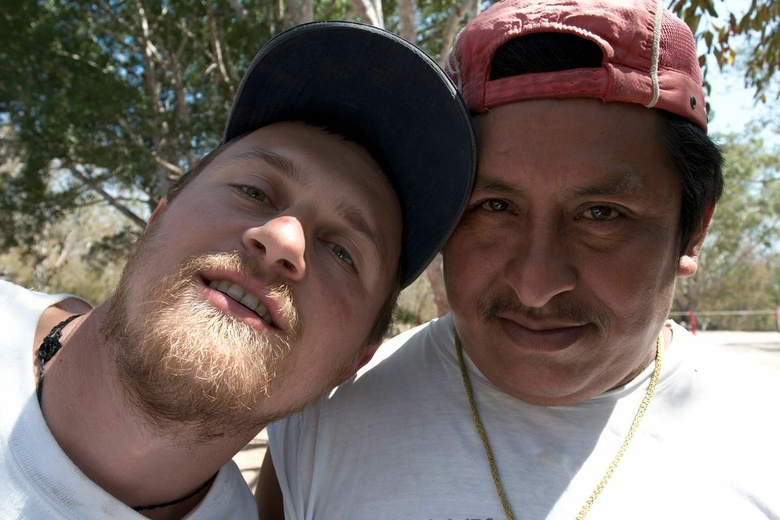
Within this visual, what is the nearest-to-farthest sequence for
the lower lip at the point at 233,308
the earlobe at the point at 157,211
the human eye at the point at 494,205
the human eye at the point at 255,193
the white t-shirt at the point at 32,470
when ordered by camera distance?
the white t-shirt at the point at 32,470 < the lower lip at the point at 233,308 < the human eye at the point at 494,205 < the human eye at the point at 255,193 < the earlobe at the point at 157,211

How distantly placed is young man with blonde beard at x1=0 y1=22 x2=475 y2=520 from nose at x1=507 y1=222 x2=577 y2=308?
0.85ft

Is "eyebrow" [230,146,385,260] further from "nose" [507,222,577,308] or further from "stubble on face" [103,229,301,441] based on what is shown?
"nose" [507,222,577,308]

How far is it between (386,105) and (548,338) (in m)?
0.92

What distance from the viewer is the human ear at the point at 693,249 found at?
1666 millimetres

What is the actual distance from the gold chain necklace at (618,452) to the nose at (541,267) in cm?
36

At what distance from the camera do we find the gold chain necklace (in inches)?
56.9

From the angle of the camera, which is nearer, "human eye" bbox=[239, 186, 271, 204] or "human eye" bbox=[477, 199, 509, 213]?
"human eye" bbox=[477, 199, 509, 213]

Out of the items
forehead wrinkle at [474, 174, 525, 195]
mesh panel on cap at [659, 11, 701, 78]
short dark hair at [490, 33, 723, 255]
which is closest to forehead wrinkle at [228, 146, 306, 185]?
forehead wrinkle at [474, 174, 525, 195]

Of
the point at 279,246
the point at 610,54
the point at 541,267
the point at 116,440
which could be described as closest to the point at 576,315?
the point at 541,267

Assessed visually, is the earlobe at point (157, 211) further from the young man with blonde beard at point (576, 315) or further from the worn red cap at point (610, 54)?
the worn red cap at point (610, 54)

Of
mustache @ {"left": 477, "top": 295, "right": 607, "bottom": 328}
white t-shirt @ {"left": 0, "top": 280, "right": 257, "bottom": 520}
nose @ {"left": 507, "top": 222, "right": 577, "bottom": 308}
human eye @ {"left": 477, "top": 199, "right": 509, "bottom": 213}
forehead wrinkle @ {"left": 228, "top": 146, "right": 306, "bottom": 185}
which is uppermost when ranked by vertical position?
forehead wrinkle @ {"left": 228, "top": 146, "right": 306, "bottom": 185}

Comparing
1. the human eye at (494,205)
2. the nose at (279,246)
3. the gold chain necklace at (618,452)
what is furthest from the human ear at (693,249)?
the nose at (279,246)

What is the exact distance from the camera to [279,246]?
60.8 inches

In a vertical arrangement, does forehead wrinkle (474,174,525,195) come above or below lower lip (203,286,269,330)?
above
